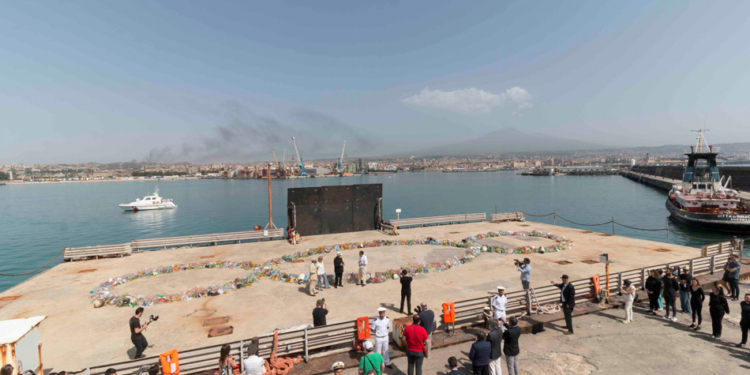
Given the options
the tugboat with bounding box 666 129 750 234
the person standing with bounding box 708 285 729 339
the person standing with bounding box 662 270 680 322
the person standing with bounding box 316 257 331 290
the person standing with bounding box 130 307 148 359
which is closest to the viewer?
the person standing with bounding box 130 307 148 359

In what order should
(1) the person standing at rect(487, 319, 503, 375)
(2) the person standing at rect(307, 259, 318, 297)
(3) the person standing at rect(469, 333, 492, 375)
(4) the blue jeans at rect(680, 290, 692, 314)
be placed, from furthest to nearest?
1. (2) the person standing at rect(307, 259, 318, 297)
2. (4) the blue jeans at rect(680, 290, 692, 314)
3. (1) the person standing at rect(487, 319, 503, 375)
4. (3) the person standing at rect(469, 333, 492, 375)

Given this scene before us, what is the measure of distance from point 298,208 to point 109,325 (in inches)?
620

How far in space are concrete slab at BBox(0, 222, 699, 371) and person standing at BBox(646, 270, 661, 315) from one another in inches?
157

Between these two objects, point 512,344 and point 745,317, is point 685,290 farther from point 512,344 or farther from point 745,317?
point 512,344

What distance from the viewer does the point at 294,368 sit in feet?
27.9

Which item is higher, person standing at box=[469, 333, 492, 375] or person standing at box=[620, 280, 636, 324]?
person standing at box=[469, 333, 492, 375]

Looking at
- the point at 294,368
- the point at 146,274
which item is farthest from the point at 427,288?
the point at 146,274

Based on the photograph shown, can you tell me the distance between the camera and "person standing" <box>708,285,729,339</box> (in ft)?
30.7

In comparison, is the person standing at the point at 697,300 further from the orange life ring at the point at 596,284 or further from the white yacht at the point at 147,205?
the white yacht at the point at 147,205

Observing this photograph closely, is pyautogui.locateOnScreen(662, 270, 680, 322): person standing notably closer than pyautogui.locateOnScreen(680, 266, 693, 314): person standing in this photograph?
Yes

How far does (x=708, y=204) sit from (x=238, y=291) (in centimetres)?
5006

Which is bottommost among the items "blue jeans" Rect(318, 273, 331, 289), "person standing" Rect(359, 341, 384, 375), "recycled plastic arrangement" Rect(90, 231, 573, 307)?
"recycled plastic arrangement" Rect(90, 231, 573, 307)

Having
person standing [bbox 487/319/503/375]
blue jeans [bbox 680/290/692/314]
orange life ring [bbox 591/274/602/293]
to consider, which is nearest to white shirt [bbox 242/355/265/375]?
person standing [bbox 487/319/503/375]

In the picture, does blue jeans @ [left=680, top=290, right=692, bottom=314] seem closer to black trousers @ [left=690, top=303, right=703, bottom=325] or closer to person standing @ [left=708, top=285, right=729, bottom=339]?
black trousers @ [left=690, top=303, right=703, bottom=325]
